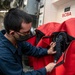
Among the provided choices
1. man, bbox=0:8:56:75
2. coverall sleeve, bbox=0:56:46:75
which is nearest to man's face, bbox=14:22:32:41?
man, bbox=0:8:56:75

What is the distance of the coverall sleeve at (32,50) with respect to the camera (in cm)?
156

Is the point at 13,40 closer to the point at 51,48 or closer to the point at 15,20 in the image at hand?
the point at 15,20

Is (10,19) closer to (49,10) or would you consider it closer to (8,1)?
(49,10)

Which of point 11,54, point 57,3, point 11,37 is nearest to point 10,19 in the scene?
point 11,37

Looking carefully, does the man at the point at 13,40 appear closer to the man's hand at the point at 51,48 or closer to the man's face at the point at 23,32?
the man's face at the point at 23,32

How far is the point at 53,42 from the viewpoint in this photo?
57.8 inches

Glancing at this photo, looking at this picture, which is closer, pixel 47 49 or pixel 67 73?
pixel 67 73

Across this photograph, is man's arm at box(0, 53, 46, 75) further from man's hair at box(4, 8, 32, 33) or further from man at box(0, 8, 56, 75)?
man's hair at box(4, 8, 32, 33)

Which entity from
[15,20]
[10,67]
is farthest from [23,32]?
A: [10,67]

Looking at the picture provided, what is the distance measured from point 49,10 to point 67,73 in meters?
1.17

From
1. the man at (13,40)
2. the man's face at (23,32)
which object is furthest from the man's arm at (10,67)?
the man's face at (23,32)

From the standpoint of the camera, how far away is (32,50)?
1614 millimetres

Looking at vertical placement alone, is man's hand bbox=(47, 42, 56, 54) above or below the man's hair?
below

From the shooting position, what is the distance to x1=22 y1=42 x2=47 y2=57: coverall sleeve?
1562mm
